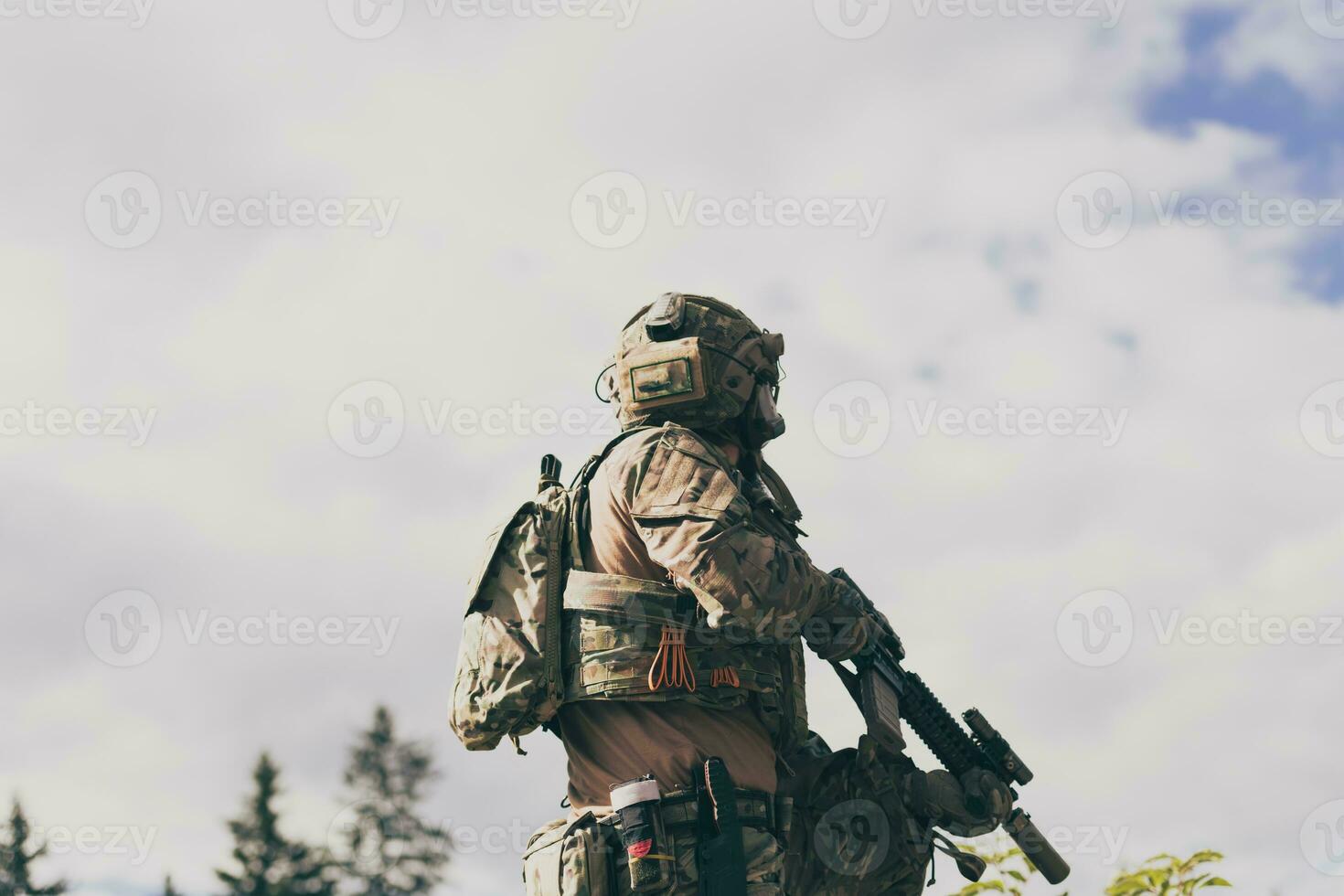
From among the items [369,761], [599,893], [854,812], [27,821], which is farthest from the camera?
[369,761]

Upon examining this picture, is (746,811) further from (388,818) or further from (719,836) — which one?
(388,818)

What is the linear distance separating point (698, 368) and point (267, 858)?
3458cm

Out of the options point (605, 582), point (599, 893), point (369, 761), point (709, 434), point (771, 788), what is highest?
point (369, 761)

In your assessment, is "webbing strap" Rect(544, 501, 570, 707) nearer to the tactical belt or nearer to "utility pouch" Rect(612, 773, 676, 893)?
"utility pouch" Rect(612, 773, 676, 893)

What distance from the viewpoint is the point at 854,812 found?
7426 millimetres

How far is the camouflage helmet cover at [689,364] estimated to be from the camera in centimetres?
714

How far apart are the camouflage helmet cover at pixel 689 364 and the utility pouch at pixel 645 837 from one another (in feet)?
5.31

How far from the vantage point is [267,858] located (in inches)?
1526

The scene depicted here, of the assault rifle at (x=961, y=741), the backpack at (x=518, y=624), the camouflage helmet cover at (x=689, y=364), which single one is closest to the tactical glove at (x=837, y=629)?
the assault rifle at (x=961, y=741)

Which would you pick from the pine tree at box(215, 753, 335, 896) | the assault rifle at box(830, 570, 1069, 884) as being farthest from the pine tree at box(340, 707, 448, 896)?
the assault rifle at box(830, 570, 1069, 884)

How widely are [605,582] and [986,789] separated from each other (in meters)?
2.09

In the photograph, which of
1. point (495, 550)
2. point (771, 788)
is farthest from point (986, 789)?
point (495, 550)

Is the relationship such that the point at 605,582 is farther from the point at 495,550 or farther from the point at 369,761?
the point at 369,761

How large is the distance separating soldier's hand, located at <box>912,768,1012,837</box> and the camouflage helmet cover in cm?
193
